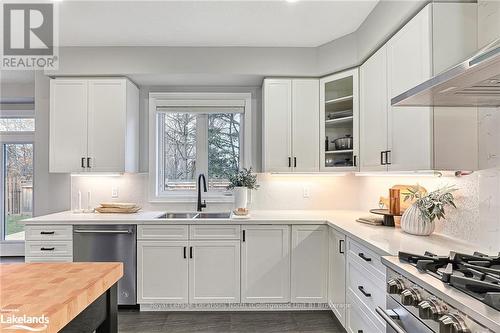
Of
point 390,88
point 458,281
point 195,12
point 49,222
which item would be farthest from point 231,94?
point 458,281

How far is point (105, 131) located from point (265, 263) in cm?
212

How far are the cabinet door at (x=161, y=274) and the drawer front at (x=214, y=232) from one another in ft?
0.46

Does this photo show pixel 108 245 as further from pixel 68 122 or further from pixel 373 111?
pixel 373 111

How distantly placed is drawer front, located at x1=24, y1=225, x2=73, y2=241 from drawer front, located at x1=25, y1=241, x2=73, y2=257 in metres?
0.05

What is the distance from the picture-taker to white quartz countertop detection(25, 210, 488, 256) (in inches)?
72.1

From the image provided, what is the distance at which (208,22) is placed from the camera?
2738mm

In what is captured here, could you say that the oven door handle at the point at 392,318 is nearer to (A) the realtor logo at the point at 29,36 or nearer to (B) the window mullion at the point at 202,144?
(B) the window mullion at the point at 202,144

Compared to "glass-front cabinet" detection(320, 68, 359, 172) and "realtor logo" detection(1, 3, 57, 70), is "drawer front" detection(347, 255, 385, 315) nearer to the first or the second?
"glass-front cabinet" detection(320, 68, 359, 172)

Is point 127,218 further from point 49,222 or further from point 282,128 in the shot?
point 282,128

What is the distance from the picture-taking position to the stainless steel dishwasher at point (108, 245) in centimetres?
291

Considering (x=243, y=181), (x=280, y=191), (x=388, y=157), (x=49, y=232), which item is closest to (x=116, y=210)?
(x=49, y=232)

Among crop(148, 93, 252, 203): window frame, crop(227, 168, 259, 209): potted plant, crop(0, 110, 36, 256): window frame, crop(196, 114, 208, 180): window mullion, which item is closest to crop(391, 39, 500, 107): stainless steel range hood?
crop(227, 168, 259, 209): potted plant

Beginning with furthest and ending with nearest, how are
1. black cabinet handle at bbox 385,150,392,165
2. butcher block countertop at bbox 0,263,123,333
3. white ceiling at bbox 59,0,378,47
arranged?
white ceiling at bbox 59,0,378,47 < black cabinet handle at bbox 385,150,392,165 < butcher block countertop at bbox 0,263,123,333

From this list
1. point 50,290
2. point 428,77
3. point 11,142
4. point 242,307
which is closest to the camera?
point 50,290
